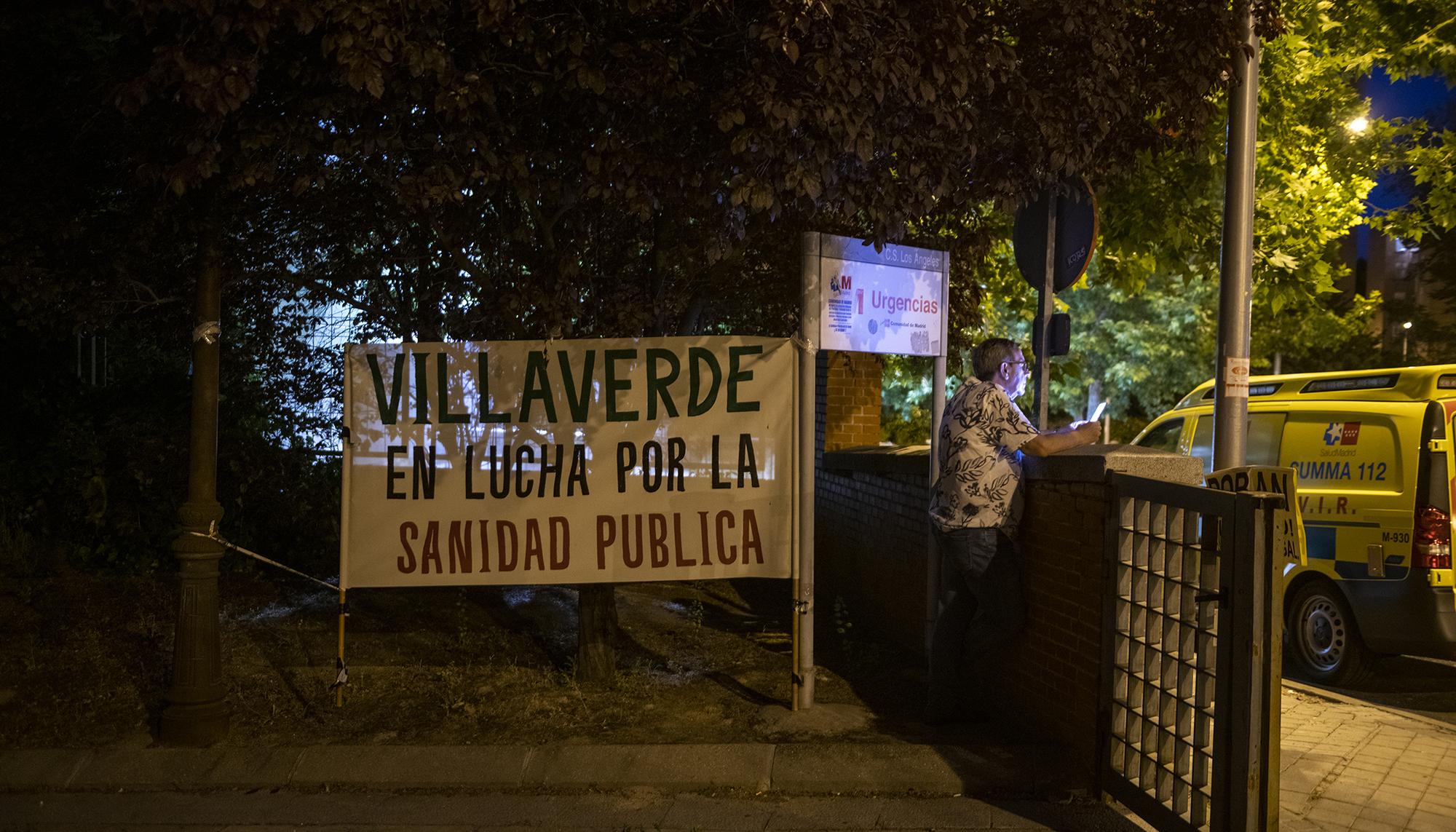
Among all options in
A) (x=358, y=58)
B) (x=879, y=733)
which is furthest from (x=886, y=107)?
(x=879, y=733)

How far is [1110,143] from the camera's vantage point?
23.4 feet

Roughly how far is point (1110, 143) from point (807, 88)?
7.86 feet

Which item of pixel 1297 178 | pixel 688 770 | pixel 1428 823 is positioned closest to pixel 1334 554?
pixel 1428 823

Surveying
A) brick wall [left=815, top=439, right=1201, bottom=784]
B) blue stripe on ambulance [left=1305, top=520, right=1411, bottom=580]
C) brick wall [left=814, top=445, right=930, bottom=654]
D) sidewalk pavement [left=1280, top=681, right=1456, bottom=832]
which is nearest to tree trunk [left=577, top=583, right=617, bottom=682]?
brick wall [left=814, top=445, right=930, bottom=654]

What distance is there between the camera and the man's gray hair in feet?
19.1

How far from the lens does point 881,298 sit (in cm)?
646

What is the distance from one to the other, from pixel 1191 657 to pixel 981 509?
133 cm

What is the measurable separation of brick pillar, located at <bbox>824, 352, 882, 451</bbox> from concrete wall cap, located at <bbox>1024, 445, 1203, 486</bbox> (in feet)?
16.4

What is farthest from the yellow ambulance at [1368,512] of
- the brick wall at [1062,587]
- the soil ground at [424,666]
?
the soil ground at [424,666]

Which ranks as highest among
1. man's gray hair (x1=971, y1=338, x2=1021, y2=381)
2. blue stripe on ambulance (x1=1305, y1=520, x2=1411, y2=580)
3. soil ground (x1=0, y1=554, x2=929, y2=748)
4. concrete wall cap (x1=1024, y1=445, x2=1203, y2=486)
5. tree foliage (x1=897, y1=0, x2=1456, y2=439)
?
tree foliage (x1=897, y1=0, x2=1456, y2=439)

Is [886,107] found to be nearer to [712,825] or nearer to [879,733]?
[879,733]

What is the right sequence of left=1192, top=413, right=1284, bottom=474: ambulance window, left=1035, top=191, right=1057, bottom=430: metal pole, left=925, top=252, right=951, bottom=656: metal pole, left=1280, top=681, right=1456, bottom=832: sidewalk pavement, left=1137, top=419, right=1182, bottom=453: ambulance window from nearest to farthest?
left=1280, top=681, right=1456, bottom=832: sidewalk pavement
left=1035, top=191, right=1057, bottom=430: metal pole
left=925, top=252, right=951, bottom=656: metal pole
left=1192, top=413, right=1284, bottom=474: ambulance window
left=1137, top=419, right=1182, bottom=453: ambulance window

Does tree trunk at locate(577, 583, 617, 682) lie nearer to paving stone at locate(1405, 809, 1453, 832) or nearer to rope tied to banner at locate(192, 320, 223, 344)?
rope tied to banner at locate(192, 320, 223, 344)

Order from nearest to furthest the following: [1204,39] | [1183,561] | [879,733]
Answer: [1183,561] < [879,733] < [1204,39]
